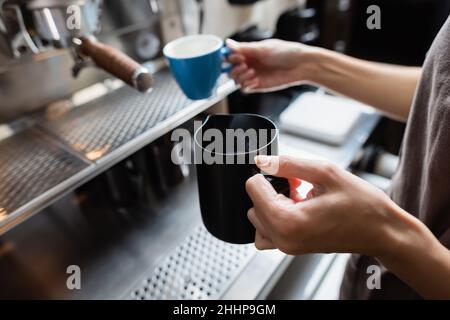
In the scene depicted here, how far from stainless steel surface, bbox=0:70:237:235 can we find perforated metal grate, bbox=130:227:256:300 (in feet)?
0.69

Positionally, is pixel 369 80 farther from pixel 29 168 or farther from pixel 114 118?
pixel 29 168

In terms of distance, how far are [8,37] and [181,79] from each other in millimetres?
276

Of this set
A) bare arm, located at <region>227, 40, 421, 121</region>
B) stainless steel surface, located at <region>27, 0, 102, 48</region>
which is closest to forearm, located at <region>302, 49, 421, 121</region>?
bare arm, located at <region>227, 40, 421, 121</region>

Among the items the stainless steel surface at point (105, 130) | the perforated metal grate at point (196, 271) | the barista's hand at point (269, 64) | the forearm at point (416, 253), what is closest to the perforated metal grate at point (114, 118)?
the stainless steel surface at point (105, 130)

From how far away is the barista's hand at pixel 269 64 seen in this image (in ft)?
2.08

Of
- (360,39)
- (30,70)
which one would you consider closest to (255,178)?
(30,70)

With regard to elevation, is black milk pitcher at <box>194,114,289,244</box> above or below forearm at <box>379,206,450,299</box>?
above

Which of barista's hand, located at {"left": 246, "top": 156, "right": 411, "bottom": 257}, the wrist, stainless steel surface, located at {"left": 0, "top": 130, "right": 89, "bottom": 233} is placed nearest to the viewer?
barista's hand, located at {"left": 246, "top": 156, "right": 411, "bottom": 257}

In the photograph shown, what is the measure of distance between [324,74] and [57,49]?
0.47 meters

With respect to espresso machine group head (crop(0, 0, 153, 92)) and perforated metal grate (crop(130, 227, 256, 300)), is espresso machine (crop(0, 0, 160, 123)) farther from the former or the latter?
perforated metal grate (crop(130, 227, 256, 300))

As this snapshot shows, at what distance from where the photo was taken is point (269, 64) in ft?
2.16

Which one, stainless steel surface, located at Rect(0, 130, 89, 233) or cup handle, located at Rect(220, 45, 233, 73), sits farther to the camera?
cup handle, located at Rect(220, 45, 233, 73)

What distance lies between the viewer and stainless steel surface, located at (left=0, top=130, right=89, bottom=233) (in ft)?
1.39
